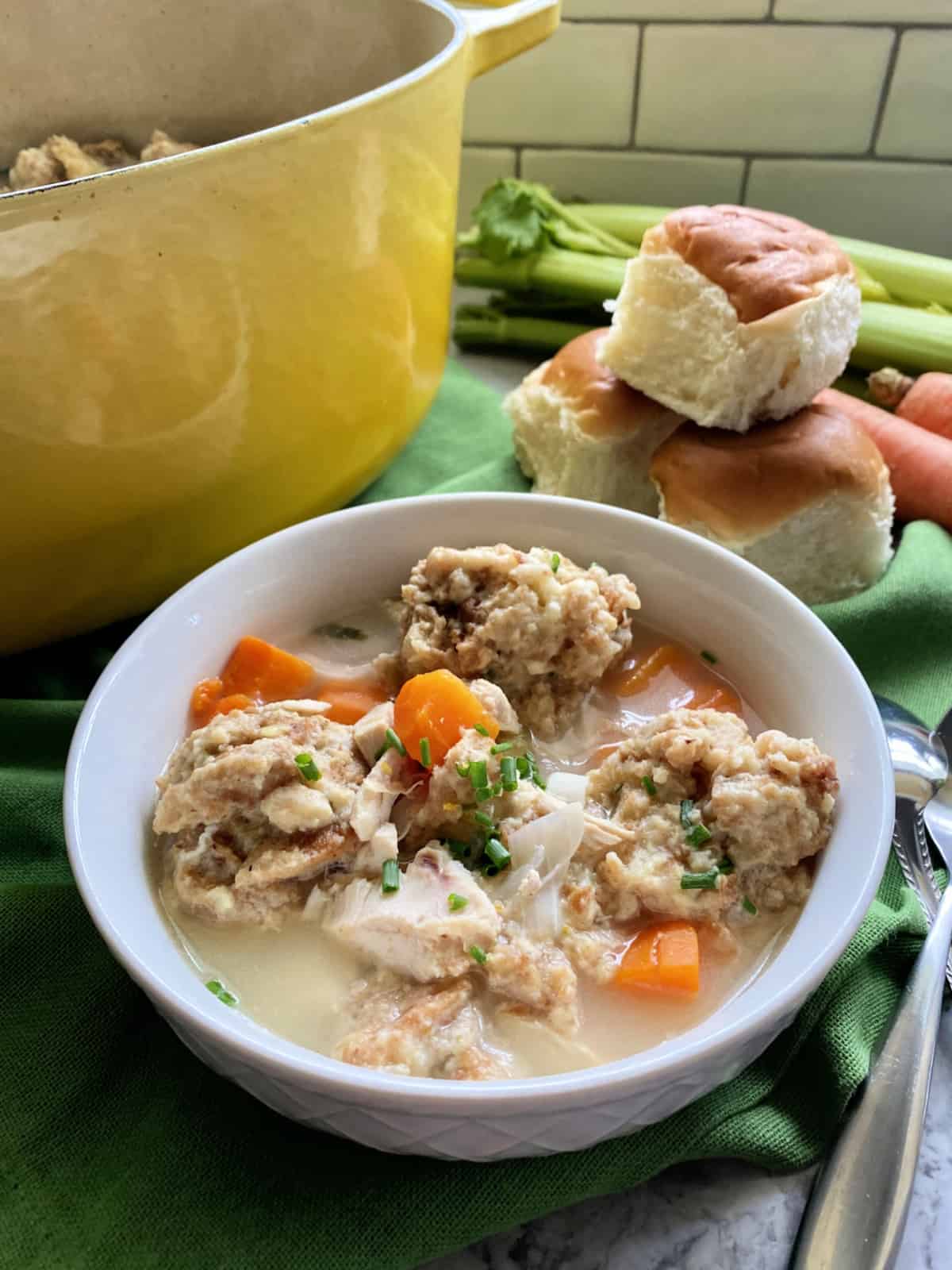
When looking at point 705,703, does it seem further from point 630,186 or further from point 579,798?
point 630,186

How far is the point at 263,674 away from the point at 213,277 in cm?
45

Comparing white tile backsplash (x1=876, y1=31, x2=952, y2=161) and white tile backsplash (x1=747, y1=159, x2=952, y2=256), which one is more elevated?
white tile backsplash (x1=876, y1=31, x2=952, y2=161)

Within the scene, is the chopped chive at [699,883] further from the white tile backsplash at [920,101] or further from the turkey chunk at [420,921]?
the white tile backsplash at [920,101]

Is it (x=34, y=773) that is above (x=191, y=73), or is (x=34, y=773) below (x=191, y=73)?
below

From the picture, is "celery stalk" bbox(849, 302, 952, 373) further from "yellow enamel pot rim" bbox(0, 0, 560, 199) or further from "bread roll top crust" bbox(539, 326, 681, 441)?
"yellow enamel pot rim" bbox(0, 0, 560, 199)

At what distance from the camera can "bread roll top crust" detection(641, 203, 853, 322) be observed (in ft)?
5.28

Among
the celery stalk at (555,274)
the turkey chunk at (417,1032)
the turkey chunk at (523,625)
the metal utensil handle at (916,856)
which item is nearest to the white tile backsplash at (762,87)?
the celery stalk at (555,274)

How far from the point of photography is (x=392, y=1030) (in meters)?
0.98

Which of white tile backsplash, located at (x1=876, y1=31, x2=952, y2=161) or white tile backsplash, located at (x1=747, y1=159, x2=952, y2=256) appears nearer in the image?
white tile backsplash, located at (x1=876, y1=31, x2=952, y2=161)

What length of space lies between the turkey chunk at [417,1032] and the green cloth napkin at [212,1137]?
13 centimetres

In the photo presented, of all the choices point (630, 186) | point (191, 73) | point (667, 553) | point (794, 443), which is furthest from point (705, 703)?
Result: point (630, 186)

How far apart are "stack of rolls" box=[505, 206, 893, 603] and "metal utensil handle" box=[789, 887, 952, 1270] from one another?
64 cm

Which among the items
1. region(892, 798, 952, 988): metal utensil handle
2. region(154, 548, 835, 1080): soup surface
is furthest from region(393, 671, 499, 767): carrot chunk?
region(892, 798, 952, 988): metal utensil handle

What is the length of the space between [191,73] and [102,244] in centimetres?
85
